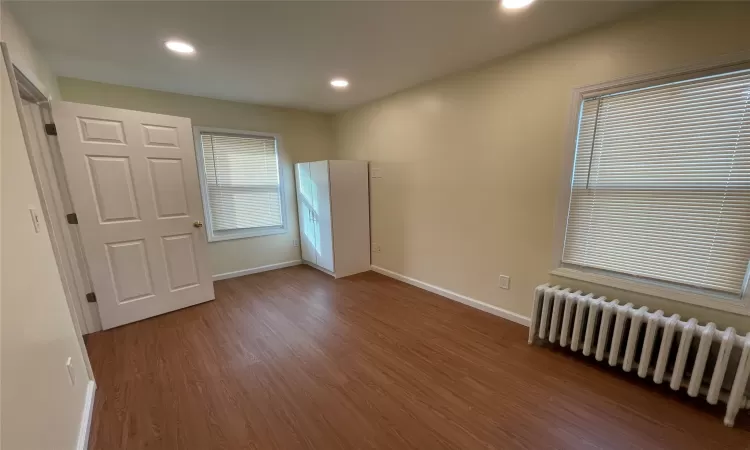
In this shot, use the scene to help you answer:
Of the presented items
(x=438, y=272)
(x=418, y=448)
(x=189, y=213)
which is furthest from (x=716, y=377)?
(x=189, y=213)

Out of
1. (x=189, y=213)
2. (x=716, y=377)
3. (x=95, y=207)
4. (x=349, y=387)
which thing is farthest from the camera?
(x=189, y=213)

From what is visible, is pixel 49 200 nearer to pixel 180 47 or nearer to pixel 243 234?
pixel 180 47

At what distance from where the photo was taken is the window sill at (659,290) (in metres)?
1.60

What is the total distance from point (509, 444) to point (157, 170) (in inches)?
136

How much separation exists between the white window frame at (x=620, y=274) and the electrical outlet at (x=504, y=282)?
1.28 ft

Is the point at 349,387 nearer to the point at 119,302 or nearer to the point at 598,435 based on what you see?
the point at 598,435

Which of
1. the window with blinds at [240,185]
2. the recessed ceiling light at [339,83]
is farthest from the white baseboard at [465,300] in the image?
the recessed ceiling light at [339,83]

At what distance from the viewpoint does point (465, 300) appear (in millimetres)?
2941

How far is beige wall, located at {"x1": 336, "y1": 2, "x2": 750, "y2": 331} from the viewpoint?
1670 millimetres

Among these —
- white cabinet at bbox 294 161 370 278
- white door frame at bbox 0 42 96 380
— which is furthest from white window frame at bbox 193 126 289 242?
white door frame at bbox 0 42 96 380

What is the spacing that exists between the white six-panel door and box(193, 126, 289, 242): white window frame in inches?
21.9

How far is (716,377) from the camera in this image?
1509mm

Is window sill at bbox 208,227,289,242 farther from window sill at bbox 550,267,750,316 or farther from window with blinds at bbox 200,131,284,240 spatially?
window sill at bbox 550,267,750,316

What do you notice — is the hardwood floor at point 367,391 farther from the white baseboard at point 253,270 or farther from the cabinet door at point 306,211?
the cabinet door at point 306,211
